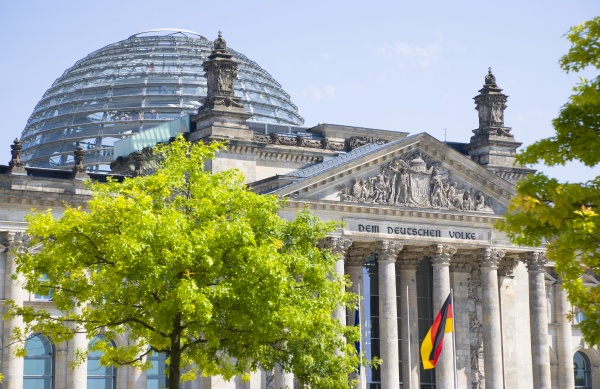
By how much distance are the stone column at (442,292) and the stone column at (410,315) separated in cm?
194

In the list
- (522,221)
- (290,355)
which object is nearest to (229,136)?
→ (290,355)

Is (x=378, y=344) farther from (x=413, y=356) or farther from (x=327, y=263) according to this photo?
(x=327, y=263)

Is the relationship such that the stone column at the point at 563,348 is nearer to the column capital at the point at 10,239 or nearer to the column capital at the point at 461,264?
the column capital at the point at 461,264

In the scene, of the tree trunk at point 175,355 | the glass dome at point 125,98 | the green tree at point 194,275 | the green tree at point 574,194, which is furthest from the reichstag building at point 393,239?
the green tree at point 574,194

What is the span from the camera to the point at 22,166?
7175cm

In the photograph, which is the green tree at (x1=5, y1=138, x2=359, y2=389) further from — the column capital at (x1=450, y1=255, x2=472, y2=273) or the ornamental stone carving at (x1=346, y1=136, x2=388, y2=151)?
the ornamental stone carving at (x1=346, y1=136, x2=388, y2=151)

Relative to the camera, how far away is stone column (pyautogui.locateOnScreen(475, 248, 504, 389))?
80.2m

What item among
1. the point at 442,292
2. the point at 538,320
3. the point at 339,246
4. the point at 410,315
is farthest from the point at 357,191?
the point at 538,320

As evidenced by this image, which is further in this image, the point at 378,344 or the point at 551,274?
the point at 551,274

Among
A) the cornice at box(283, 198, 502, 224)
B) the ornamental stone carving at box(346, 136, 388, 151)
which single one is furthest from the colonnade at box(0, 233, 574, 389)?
the ornamental stone carving at box(346, 136, 388, 151)

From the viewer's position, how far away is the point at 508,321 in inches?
3346

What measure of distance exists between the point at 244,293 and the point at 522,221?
17.6m

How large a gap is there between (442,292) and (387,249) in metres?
4.62

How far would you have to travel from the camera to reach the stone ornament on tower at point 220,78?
80.8 m
